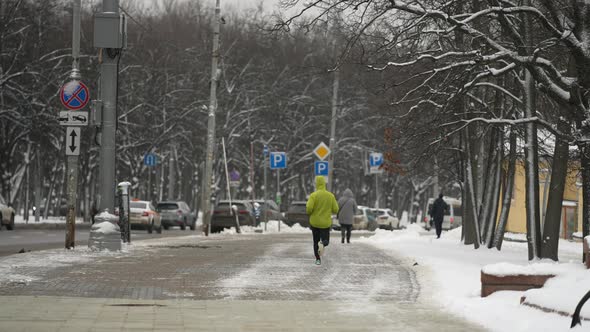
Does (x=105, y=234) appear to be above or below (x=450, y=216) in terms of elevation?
below

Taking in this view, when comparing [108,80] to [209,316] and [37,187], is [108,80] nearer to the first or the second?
[209,316]

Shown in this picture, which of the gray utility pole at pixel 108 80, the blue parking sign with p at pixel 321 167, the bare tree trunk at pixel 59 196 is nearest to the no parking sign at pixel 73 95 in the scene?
the gray utility pole at pixel 108 80

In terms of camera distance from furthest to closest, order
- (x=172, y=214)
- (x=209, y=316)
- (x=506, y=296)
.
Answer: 1. (x=172, y=214)
2. (x=506, y=296)
3. (x=209, y=316)

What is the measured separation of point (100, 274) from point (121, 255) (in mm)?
5461

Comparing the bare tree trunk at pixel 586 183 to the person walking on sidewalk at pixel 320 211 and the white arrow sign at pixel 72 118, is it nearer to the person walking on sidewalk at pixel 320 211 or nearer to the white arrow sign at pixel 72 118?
the person walking on sidewalk at pixel 320 211

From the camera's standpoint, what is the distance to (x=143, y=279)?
16.8 m

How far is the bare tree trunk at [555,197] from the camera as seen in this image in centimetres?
2086

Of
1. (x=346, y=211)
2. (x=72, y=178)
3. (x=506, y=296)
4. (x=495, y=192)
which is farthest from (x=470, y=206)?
(x=506, y=296)

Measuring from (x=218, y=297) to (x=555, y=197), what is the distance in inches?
346

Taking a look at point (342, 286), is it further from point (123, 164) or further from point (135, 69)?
point (123, 164)

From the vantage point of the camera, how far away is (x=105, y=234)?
77.2 feet

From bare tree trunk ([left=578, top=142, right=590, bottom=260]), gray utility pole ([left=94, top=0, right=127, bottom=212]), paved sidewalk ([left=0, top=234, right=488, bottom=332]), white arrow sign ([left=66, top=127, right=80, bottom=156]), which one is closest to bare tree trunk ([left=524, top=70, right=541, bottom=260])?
bare tree trunk ([left=578, top=142, right=590, bottom=260])

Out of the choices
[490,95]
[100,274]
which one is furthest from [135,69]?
[100,274]

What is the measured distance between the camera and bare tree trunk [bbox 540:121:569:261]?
20.9m
